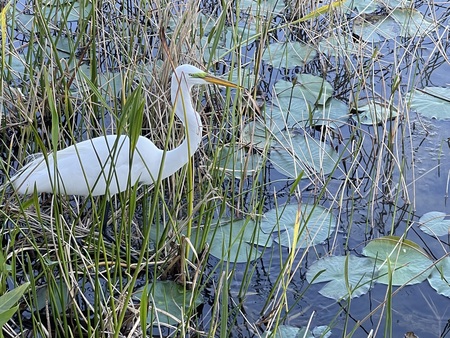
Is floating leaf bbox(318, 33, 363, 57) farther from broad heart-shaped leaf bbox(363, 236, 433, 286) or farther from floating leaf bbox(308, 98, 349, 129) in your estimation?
broad heart-shaped leaf bbox(363, 236, 433, 286)

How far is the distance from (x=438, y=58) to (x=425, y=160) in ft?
3.06

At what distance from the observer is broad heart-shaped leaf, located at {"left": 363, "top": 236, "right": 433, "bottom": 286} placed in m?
2.30

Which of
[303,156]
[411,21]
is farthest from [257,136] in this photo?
[411,21]

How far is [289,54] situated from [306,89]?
14.9 inches

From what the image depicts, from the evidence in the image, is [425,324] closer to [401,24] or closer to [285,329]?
[285,329]

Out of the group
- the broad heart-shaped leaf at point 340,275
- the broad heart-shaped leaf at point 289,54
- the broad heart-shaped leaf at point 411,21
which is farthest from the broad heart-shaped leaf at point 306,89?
the broad heart-shaped leaf at point 340,275

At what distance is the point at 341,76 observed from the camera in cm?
356

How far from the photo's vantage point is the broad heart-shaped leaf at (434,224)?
2549 millimetres

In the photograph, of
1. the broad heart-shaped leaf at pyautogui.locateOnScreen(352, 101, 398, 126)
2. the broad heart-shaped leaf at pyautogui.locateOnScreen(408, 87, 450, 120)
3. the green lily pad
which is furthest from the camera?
the broad heart-shaped leaf at pyautogui.locateOnScreen(408, 87, 450, 120)

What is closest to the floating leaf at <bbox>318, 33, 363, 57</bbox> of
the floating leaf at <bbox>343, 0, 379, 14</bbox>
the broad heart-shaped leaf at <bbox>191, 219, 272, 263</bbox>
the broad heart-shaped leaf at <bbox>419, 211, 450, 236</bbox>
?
the floating leaf at <bbox>343, 0, 379, 14</bbox>

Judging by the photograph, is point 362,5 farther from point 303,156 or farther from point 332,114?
point 303,156

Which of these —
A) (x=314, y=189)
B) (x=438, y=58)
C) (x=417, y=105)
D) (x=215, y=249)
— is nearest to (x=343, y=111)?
(x=417, y=105)

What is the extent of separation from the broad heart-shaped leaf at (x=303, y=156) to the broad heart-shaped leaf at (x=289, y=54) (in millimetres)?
612

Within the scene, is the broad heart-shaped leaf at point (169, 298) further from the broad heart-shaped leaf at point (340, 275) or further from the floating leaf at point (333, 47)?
the floating leaf at point (333, 47)
